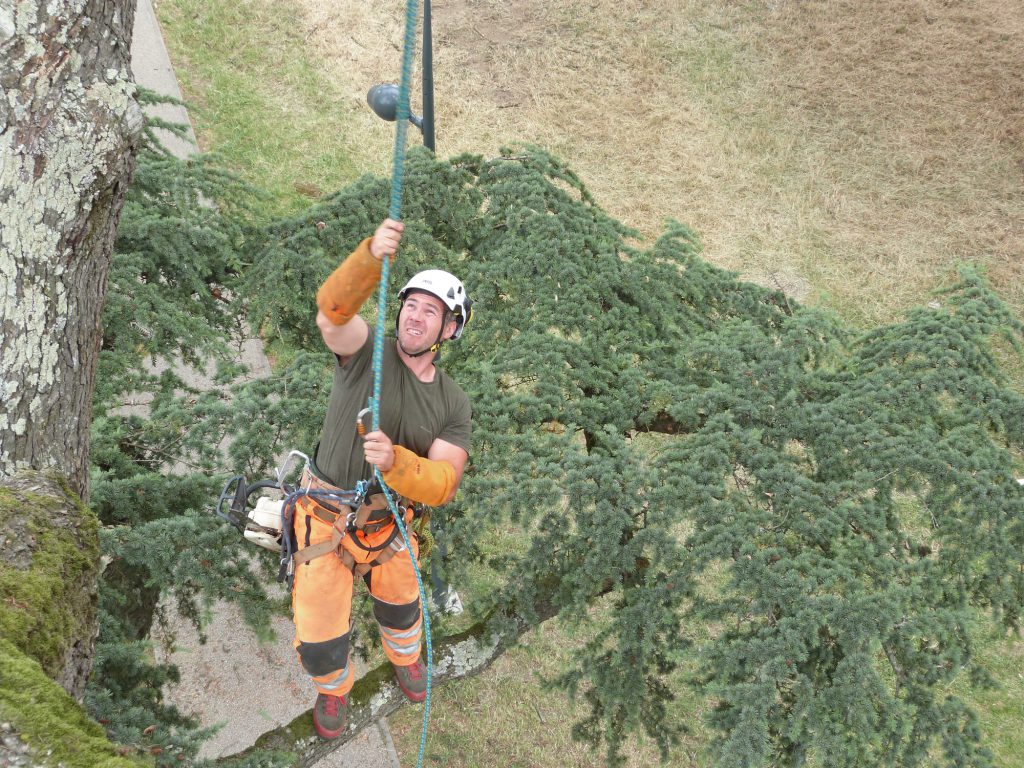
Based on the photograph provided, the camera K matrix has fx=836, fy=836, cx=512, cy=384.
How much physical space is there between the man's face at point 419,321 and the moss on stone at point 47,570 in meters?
1.38

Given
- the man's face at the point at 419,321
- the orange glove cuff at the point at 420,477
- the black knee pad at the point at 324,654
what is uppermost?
the man's face at the point at 419,321

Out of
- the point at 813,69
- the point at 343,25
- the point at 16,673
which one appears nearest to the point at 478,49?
the point at 343,25

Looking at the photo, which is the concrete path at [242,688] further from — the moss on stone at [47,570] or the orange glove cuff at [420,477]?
the orange glove cuff at [420,477]

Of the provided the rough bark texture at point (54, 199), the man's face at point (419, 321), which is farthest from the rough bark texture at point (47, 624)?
the man's face at point (419, 321)

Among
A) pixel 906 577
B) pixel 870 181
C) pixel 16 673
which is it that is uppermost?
pixel 16 673

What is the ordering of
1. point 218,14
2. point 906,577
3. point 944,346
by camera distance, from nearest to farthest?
point 906,577, point 944,346, point 218,14

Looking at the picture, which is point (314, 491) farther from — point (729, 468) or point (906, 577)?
point (906, 577)

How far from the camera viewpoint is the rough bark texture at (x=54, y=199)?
3.00 meters

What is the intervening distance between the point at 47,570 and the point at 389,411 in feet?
4.58

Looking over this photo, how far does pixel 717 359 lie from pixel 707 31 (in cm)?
1292

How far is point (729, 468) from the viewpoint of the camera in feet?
13.9

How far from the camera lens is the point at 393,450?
319 centimetres

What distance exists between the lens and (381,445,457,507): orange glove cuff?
3.23m

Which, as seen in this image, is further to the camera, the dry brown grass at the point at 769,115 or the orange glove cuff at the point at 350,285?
the dry brown grass at the point at 769,115
